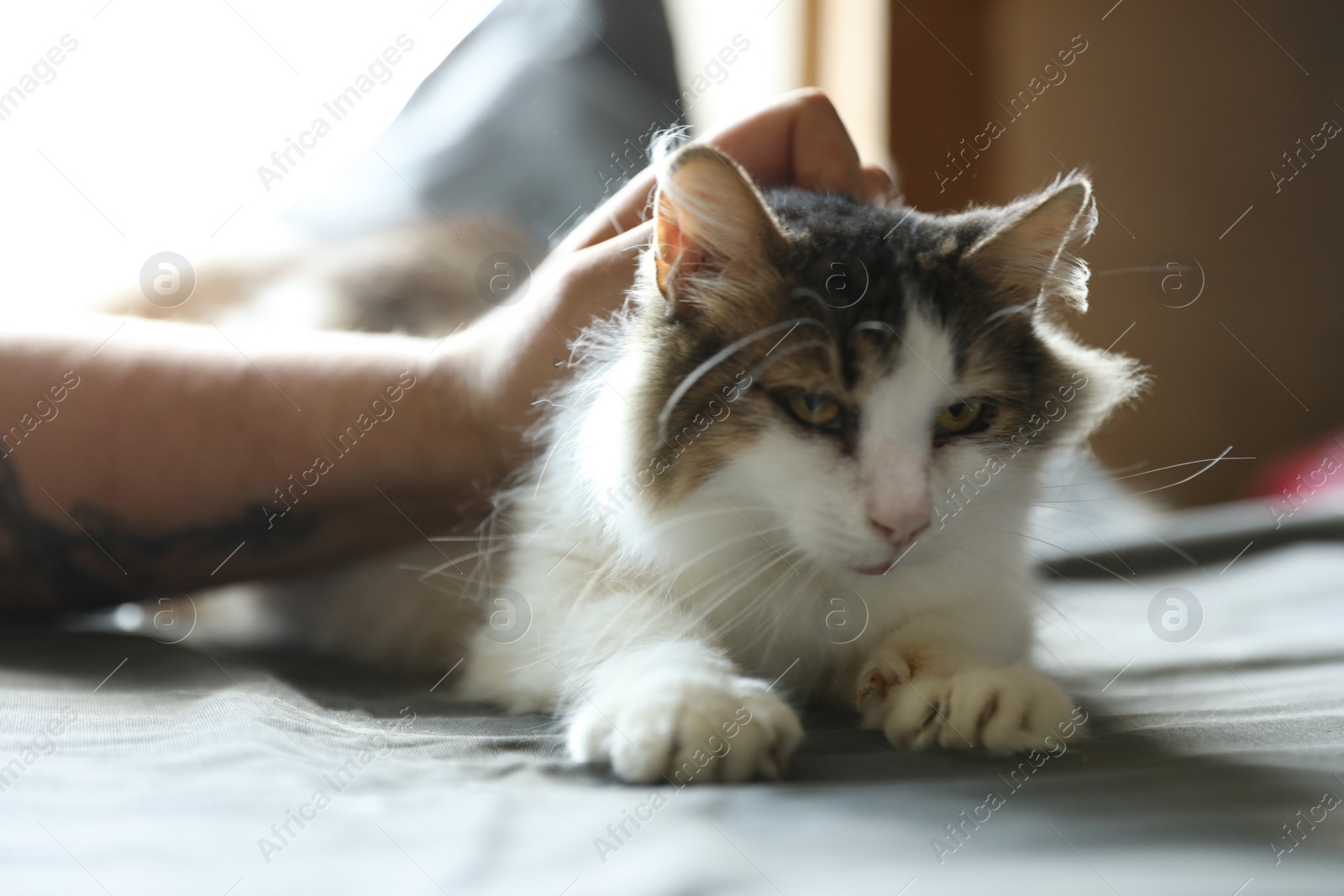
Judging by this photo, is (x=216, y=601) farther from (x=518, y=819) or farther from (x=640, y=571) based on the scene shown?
(x=518, y=819)

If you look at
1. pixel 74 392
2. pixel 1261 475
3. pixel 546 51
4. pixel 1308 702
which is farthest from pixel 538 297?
pixel 1261 475

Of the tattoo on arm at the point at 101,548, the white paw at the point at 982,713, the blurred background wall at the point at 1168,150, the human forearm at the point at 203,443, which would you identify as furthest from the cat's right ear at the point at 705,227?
the blurred background wall at the point at 1168,150

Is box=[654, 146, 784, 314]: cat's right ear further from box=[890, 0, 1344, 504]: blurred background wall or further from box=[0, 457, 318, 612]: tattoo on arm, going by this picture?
box=[890, 0, 1344, 504]: blurred background wall

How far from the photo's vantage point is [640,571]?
1.20 metres

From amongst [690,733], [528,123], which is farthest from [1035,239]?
[528,123]

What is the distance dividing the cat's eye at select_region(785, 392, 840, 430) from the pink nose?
5.2 inches

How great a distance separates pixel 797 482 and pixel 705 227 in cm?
32

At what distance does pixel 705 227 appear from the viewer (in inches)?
43.4

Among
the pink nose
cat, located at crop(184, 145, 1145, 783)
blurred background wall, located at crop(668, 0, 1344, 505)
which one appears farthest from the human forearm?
blurred background wall, located at crop(668, 0, 1344, 505)

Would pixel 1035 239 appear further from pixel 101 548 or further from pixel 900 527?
pixel 101 548

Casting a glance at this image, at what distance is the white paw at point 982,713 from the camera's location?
95 cm

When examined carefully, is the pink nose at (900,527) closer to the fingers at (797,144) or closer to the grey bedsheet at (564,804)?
the grey bedsheet at (564,804)

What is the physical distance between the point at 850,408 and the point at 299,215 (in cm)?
173

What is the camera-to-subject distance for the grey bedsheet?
2.15ft
